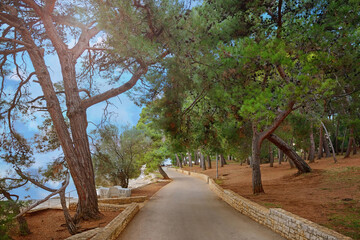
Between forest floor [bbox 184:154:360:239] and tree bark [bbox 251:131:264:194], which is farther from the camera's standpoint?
tree bark [bbox 251:131:264:194]

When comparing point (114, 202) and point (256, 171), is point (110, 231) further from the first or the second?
point (256, 171)

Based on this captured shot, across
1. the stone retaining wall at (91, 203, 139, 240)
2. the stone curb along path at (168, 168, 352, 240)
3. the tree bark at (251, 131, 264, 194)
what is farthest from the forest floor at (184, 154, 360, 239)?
the stone retaining wall at (91, 203, 139, 240)

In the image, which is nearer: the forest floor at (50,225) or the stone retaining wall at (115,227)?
the stone retaining wall at (115,227)

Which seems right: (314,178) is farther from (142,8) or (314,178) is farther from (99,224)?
(142,8)

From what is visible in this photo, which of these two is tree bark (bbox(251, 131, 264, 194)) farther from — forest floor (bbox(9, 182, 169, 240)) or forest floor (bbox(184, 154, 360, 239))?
forest floor (bbox(9, 182, 169, 240))

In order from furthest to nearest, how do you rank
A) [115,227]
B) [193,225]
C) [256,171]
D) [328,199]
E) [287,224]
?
[256,171]
[328,199]
[193,225]
[115,227]
[287,224]

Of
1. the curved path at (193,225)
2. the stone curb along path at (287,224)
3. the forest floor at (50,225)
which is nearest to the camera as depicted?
the stone curb along path at (287,224)

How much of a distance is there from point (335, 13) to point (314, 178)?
11518mm

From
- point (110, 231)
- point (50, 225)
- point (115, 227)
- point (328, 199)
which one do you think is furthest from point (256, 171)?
point (50, 225)

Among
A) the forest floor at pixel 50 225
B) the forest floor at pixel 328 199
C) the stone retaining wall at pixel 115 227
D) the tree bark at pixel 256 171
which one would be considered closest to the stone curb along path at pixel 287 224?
the forest floor at pixel 328 199

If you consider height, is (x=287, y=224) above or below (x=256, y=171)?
below

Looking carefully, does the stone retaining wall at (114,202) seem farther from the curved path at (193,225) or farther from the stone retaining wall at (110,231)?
the stone retaining wall at (110,231)

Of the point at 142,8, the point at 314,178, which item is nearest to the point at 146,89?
the point at 142,8

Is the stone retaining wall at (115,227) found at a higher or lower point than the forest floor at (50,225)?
higher
